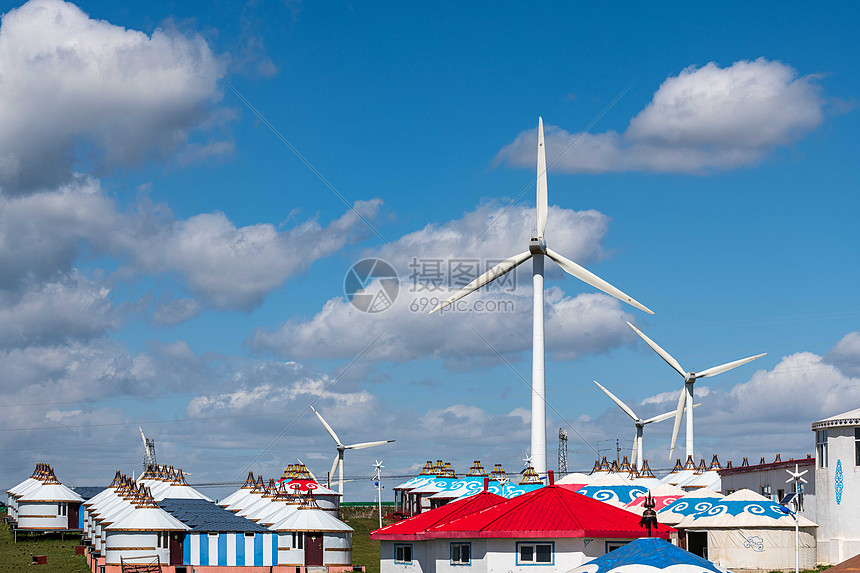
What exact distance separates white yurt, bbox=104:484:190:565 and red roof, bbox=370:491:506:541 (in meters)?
32.4

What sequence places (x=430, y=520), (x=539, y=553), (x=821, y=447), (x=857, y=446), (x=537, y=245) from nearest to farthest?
(x=539, y=553) → (x=430, y=520) → (x=857, y=446) → (x=821, y=447) → (x=537, y=245)

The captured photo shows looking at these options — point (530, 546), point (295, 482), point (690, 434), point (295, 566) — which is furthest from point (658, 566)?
point (295, 482)

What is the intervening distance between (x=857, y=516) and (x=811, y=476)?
11.8 meters

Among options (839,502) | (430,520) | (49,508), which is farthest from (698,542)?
(49,508)

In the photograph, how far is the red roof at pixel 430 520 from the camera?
66.4 meters

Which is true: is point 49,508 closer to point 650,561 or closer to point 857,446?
point 857,446

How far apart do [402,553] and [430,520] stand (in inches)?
107

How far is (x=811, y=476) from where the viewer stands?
86750 millimetres

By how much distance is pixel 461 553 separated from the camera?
6275 centimetres

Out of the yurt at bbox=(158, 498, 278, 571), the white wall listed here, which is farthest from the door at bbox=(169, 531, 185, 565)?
the white wall

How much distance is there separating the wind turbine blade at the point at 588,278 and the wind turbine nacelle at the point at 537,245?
115cm

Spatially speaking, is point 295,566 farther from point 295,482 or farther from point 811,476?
point 295,482

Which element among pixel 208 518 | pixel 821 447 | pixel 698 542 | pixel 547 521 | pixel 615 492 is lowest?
pixel 698 542

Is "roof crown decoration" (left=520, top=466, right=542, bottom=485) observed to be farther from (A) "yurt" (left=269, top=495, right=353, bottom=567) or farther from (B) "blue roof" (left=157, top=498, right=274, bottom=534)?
(B) "blue roof" (left=157, top=498, right=274, bottom=534)
